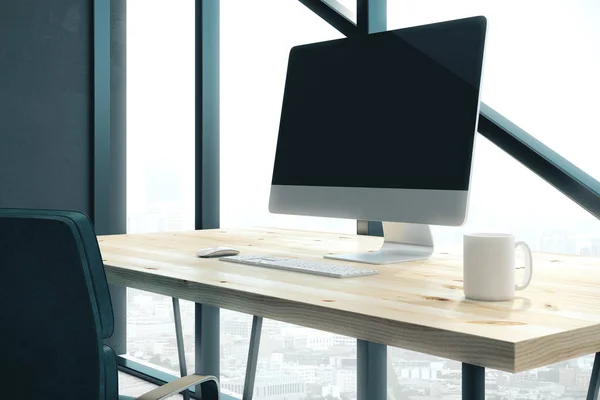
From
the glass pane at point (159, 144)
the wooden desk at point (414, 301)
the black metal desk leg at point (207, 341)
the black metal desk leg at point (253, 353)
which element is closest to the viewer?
the wooden desk at point (414, 301)

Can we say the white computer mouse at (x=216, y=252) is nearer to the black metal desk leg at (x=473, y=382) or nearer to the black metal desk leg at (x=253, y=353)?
the black metal desk leg at (x=253, y=353)

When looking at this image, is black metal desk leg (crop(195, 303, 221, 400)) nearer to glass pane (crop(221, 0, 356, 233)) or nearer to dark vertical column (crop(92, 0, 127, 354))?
Answer: glass pane (crop(221, 0, 356, 233))

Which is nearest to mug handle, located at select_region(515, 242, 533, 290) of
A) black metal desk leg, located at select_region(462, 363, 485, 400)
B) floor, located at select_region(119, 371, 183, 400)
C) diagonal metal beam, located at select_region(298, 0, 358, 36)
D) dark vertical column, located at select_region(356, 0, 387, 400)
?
black metal desk leg, located at select_region(462, 363, 485, 400)

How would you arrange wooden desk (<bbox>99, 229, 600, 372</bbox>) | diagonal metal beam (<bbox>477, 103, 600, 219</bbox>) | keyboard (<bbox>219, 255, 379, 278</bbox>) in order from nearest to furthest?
1. wooden desk (<bbox>99, 229, 600, 372</bbox>)
2. keyboard (<bbox>219, 255, 379, 278</bbox>)
3. diagonal metal beam (<bbox>477, 103, 600, 219</bbox>)

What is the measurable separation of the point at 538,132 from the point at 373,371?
2.82 ft

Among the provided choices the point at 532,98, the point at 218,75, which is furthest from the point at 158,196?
the point at 532,98

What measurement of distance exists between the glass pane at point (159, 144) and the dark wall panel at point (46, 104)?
233 mm

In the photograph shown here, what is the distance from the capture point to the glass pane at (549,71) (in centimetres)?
182

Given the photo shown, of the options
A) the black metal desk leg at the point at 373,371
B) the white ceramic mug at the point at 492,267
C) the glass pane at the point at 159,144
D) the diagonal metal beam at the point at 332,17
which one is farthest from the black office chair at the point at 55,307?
the glass pane at the point at 159,144

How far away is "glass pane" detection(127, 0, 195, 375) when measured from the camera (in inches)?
129

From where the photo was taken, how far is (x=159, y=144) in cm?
345

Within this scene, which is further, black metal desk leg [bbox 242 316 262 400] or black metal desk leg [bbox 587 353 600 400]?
black metal desk leg [bbox 242 316 262 400]

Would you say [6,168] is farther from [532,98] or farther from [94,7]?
[532,98]

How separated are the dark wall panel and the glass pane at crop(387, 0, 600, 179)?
87.1 inches
